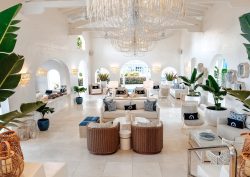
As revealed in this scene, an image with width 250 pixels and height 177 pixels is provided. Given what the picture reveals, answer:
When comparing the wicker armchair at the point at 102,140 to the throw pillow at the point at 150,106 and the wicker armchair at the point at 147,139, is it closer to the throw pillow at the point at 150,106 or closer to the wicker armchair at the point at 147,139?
the wicker armchair at the point at 147,139

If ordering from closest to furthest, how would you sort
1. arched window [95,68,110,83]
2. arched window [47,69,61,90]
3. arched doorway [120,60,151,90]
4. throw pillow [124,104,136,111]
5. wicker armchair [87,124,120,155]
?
wicker armchair [87,124,120,155] < throw pillow [124,104,136,111] < arched window [47,69,61,90] < arched window [95,68,110,83] < arched doorway [120,60,151,90]

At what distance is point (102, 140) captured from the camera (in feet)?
21.0

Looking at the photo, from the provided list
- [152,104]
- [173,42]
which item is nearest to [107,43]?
[173,42]

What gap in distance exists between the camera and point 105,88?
19.5 metres

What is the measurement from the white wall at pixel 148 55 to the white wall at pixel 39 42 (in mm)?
5971

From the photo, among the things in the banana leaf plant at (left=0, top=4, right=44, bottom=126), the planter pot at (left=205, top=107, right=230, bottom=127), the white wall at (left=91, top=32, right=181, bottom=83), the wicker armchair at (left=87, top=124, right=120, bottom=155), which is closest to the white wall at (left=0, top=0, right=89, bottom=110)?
the wicker armchair at (left=87, top=124, right=120, bottom=155)

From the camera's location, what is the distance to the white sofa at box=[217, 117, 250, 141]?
690cm

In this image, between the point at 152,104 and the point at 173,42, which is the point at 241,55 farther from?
the point at 173,42

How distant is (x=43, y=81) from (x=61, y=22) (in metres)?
3.34

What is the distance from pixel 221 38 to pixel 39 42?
26.8 feet

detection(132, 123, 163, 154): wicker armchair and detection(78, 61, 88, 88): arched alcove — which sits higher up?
detection(78, 61, 88, 88): arched alcove

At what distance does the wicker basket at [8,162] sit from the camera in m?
2.16

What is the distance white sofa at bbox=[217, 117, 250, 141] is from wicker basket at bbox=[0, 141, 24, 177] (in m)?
6.30

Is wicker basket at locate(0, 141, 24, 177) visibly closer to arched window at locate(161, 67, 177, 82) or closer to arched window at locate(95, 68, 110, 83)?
arched window at locate(95, 68, 110, 83)
